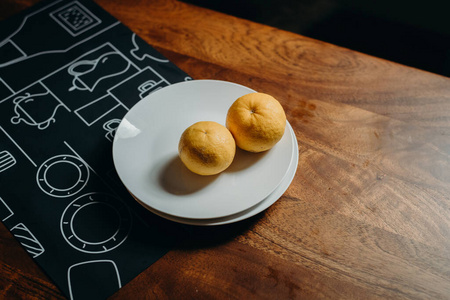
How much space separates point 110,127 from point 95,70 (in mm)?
216

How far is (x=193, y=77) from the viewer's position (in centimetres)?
101

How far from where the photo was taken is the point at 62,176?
82 centimetres

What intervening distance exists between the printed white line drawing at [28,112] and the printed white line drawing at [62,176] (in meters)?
0.12

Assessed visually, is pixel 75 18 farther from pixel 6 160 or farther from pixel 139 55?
pixel 6 160

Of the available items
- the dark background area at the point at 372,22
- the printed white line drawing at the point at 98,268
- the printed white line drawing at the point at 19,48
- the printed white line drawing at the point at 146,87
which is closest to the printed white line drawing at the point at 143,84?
the printed white line drawing at the point at 146,87

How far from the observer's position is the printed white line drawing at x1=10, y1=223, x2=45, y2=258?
72cm

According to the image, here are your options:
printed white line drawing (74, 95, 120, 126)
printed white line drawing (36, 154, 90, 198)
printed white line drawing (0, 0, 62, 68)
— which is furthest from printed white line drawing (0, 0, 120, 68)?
printed white line drawing (36, 154, 90, 198)

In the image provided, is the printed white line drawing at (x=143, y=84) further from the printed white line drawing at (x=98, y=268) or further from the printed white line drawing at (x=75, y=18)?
the printed white line drawing at (x=98, y=268)

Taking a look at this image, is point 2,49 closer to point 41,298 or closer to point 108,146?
point 108,146

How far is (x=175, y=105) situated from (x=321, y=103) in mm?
399

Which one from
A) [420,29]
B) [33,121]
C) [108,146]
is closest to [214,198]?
[108,146]

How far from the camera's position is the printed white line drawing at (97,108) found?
0.91 metres

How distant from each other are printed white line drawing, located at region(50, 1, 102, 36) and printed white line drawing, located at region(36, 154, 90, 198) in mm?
462

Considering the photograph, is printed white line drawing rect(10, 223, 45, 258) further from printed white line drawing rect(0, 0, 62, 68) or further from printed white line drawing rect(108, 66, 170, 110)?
printed white line drawing rect(0, 0, 62, 68)
